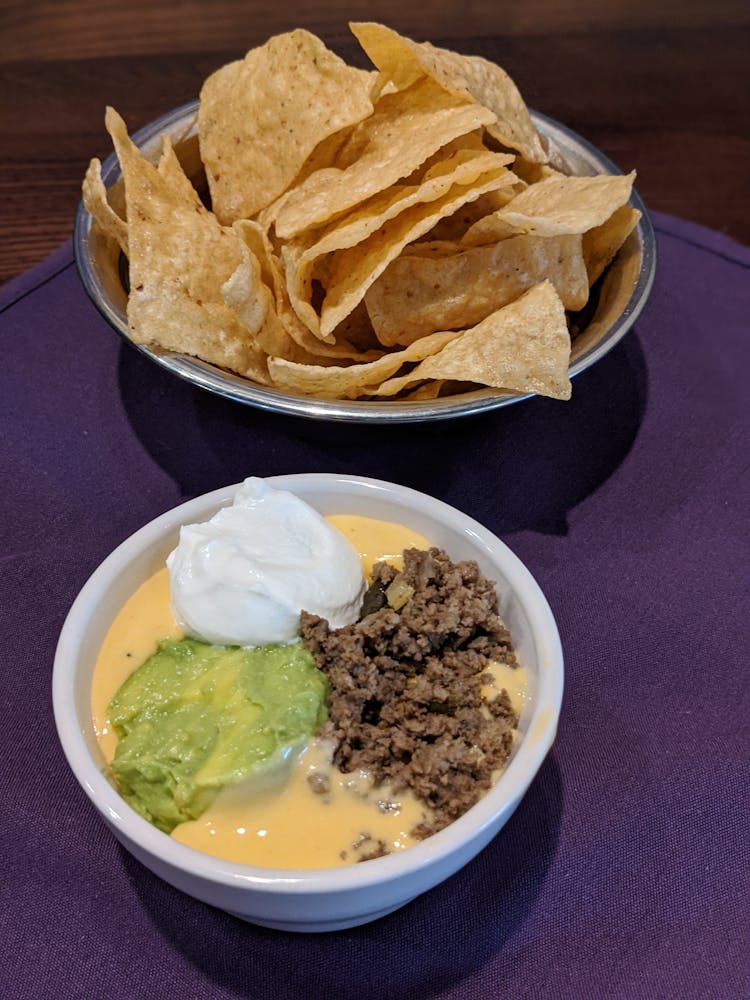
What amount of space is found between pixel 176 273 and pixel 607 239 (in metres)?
0.72

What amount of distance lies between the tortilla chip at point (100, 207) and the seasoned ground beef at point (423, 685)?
73 cm

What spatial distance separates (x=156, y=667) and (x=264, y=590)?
15 centimetres

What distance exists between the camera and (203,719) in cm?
91

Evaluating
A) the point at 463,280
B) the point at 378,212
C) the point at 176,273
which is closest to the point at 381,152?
the point at 378,212

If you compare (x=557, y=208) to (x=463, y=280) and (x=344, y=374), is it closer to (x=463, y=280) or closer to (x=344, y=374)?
(x=463, y=280)

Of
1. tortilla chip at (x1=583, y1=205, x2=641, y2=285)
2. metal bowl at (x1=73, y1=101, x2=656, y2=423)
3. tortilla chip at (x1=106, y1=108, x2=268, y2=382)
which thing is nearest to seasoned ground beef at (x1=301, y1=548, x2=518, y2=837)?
metal bowl at (x1=73, y1=101, x2=656, y2=423)

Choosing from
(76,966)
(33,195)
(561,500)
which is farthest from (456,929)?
(33,195)

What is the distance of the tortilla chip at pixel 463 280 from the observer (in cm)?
Result: 138

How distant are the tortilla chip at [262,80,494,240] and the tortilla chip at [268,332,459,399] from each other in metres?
0.23

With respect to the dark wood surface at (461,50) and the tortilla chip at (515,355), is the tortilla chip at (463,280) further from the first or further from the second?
the dark wood surface at (461,50)

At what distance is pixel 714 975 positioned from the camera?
968 millimetres

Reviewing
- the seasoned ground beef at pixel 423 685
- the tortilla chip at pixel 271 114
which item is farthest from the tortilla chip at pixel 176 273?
the seasoned ground beef at pixel 423 685

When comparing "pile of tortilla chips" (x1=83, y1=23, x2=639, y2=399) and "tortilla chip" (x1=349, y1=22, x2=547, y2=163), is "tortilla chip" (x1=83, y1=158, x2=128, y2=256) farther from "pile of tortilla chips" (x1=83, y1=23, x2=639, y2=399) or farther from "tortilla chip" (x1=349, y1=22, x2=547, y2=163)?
"tortilla chip" (x1=349, y1=22, x2=547, y2=163)

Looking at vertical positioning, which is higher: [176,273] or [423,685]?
[176,273]
